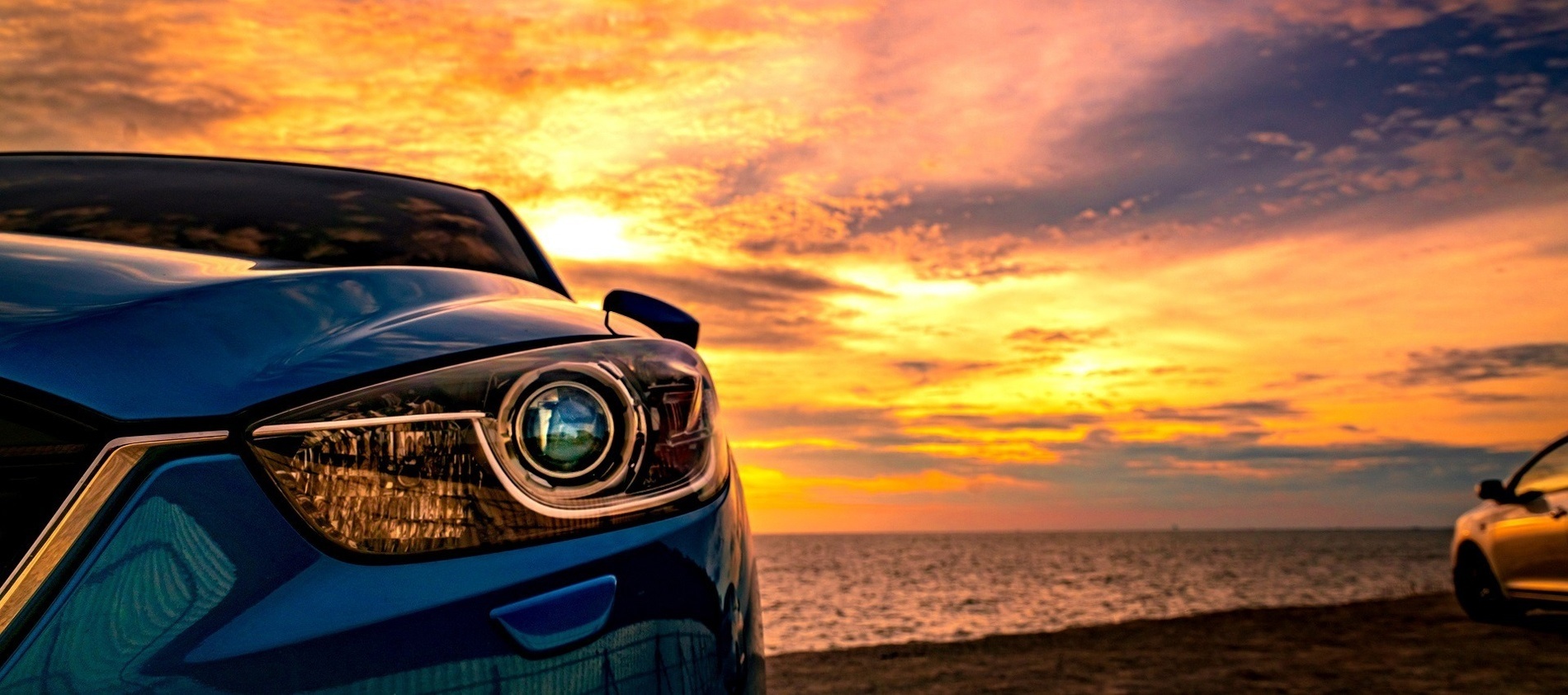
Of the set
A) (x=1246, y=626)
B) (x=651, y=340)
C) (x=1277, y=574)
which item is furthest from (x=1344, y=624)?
(x=1277, y=574)

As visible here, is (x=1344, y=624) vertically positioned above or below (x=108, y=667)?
below

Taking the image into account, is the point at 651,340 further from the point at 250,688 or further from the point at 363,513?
the point at 250,688

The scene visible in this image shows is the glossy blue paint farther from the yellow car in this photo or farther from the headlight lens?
the yellow car

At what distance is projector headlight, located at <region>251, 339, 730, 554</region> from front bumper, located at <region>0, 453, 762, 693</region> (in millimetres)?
31

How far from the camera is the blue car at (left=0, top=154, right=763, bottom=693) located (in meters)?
0.93

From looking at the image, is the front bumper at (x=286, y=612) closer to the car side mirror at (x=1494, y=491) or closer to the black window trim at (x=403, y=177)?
the black window trim at (x=403, y=177)

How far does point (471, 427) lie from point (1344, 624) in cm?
1130

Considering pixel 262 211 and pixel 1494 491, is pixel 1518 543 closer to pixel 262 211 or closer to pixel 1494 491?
pixel 1494 491

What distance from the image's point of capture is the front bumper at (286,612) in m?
0.90

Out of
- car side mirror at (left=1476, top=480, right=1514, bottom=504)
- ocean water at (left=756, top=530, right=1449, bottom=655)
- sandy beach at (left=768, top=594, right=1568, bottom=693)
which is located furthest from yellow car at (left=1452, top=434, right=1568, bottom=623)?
ocean water at (left=756, top=530, right=1449, bottom=655)

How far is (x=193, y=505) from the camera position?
965 millimetres

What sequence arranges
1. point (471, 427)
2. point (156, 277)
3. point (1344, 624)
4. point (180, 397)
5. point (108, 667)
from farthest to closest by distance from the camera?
point (1344, 624) < point (156, 277) < point (471, 427) < point (180, 397) < point (108, 667)

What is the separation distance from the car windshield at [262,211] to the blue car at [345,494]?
915 millimetres

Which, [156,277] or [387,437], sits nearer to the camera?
[387,437]
